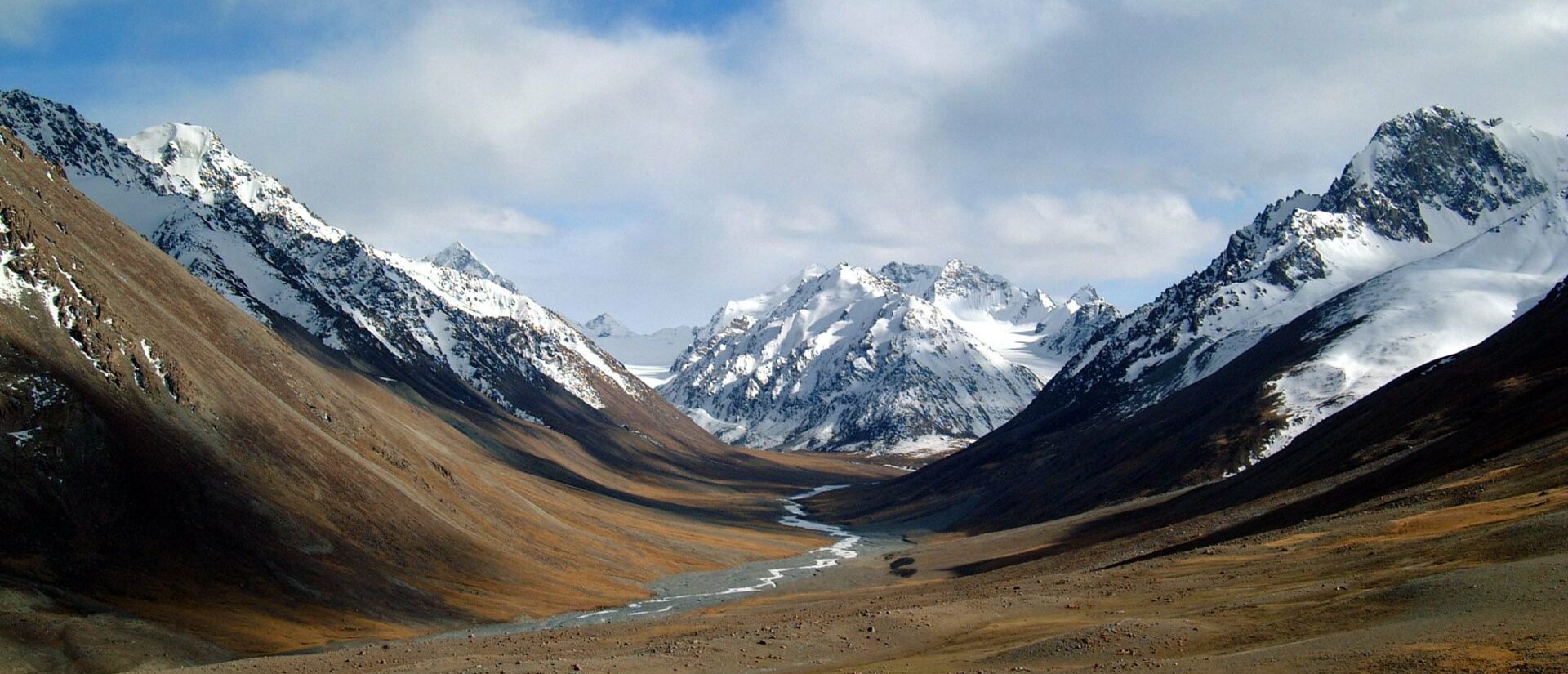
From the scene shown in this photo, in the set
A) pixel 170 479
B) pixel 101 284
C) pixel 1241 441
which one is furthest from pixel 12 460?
pixel 1241 441

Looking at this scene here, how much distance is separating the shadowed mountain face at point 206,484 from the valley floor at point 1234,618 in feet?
75.2

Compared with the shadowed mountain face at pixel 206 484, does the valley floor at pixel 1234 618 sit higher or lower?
lower

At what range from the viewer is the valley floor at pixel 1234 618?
29.5 meters

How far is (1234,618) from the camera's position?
124 feet

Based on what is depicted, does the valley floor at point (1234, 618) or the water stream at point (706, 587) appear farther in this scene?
the water stream at point (706, 587)

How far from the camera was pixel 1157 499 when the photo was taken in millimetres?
131875

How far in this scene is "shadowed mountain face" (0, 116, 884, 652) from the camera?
71562mm

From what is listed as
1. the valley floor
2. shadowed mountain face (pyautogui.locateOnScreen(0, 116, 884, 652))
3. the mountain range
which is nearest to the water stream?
the mountain range

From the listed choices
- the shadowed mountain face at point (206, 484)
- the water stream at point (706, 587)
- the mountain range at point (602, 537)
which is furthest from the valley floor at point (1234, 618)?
the shadowed mountain face at point (206, 484)

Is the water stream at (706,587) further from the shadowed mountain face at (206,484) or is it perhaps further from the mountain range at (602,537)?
the shadowed mountain face at (206,484)

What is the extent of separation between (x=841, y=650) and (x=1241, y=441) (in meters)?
119

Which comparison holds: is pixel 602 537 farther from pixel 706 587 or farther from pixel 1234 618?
pixel 1234 618

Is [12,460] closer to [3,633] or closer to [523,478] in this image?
[3,633]

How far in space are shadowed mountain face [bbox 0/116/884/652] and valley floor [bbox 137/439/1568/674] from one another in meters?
22.9
